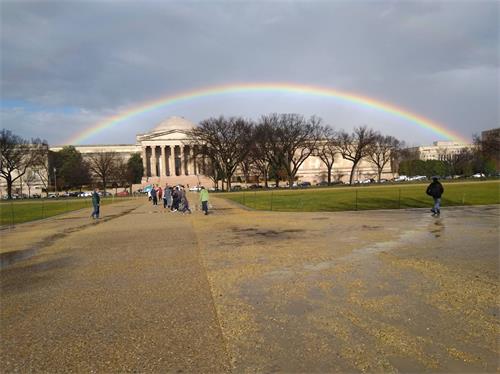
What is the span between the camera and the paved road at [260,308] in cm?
457

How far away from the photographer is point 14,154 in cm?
8588

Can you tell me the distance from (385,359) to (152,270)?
19.3ft

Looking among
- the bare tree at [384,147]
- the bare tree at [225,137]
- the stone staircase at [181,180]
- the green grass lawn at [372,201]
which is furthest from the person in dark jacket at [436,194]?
the stone staircase at [181,180]

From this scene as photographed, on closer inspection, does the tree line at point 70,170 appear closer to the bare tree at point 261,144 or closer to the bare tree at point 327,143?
the bare tree at point 261,144

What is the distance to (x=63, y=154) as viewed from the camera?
414ft

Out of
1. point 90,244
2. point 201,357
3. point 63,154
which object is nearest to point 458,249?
point 201,357

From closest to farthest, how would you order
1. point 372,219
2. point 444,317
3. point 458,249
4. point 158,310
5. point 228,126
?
1. point 444,317
2. point 158,310
3. point 458,249
4. point 372,219
5. point 228,126

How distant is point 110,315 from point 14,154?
9180cm

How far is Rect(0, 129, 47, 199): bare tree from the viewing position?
276ft

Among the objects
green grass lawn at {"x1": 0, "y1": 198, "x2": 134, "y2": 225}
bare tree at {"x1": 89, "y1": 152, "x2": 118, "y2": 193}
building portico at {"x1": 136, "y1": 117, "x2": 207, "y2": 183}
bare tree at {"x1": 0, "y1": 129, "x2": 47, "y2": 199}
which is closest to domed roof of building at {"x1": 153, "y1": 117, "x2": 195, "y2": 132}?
building portico at {"x1": 136, "y1": 117, "x2": 207, "y2": 183}

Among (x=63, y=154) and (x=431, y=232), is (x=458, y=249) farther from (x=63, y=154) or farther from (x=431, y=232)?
(x=63, y=154)

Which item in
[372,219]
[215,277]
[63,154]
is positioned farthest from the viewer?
[63,154]

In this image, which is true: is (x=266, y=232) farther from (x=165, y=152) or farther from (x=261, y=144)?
(x=165, y=152)

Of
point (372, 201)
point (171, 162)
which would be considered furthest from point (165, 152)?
point (372, 201)
